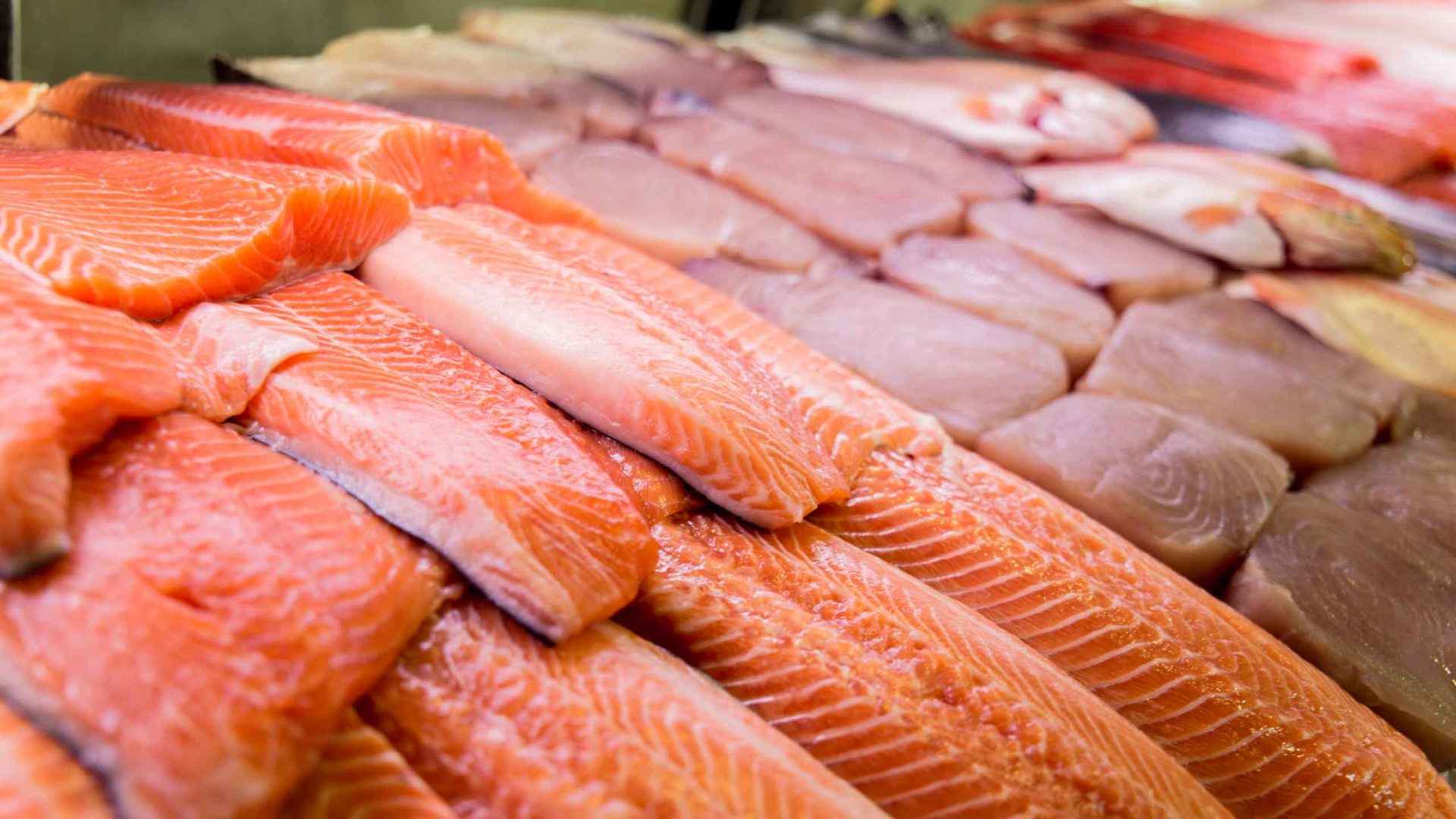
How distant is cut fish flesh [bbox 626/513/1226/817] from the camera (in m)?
1.82

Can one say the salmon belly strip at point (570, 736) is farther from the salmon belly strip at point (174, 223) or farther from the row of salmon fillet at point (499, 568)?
the salmon belly strip at point (174, 223)

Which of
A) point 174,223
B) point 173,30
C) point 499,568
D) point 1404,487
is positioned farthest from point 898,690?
point 173,30

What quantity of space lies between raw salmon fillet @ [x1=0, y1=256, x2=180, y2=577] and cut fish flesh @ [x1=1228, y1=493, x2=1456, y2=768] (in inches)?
107

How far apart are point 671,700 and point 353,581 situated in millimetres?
635

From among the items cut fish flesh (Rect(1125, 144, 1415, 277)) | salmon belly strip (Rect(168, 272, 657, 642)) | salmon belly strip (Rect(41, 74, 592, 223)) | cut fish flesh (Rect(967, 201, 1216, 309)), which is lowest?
salmon belly strip (Rect(168, 272, 657, 642))

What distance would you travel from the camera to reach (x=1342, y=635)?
234 cm

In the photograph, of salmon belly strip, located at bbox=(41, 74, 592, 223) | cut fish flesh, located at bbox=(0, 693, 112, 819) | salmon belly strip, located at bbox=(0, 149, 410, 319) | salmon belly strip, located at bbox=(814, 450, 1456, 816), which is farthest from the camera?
salmon belly strip, located at bbox=(41, 74, 592, 223)

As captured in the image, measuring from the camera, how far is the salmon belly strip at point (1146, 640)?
6.66ft

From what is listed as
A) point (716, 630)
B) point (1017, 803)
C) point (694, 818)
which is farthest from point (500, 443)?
point (1017, 803)

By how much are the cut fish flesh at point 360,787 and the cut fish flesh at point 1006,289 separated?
2.71m

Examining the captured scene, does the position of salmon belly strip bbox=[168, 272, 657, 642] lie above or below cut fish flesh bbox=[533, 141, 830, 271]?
below

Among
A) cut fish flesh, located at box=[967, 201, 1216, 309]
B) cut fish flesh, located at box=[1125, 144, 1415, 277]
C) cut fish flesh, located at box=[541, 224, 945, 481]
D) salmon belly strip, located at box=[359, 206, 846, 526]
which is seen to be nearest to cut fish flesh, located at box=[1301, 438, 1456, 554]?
cut fish flesh, located at box=[967, 201, 1216, 309]

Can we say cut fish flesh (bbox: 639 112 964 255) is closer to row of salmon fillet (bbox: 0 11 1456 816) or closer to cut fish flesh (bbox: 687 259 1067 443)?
cut fish flesh (bbox: 687 259 1067 443)

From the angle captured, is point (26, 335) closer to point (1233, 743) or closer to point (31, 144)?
point (31, 144)
